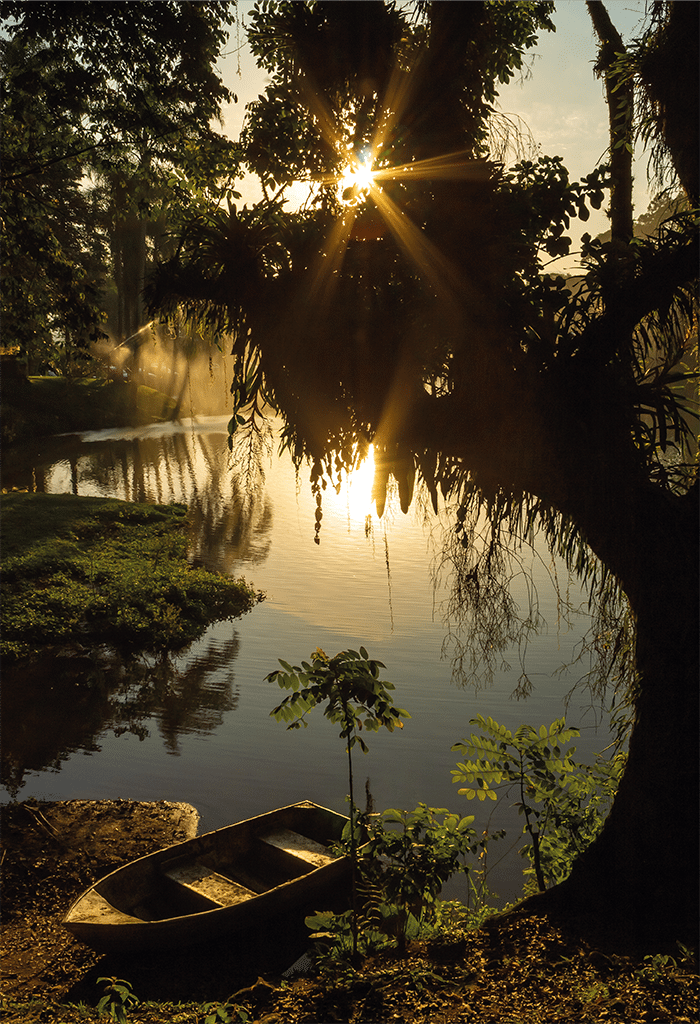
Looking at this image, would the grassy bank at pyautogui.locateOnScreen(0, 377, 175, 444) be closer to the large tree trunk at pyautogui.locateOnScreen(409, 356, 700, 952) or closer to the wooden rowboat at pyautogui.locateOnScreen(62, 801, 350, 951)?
the wooden rowboat at pyautogui.locateOnScreen(62, 801, 350, 951)

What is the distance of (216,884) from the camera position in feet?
28.3

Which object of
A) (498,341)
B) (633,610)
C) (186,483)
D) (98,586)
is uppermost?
(498,341)

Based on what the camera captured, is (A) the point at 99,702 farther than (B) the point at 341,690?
Yes

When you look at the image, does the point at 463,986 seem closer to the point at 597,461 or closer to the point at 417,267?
the point at 597,461

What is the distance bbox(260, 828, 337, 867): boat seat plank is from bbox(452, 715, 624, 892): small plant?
2.79 metres

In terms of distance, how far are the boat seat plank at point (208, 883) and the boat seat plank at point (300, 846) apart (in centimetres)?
75

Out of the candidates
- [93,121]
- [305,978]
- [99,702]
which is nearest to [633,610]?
[305,978]

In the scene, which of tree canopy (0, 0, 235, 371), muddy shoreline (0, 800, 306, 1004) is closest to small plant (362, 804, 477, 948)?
muddy shoreline (0, 800, 306, 1004)

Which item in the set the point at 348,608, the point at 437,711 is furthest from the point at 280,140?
the point at 348,608

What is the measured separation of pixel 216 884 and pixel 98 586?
13.9 metres

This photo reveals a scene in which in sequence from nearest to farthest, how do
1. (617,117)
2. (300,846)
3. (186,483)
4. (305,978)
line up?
(305,978) < (617,117) < (300,846) < (186,483)

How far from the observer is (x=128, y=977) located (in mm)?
7582

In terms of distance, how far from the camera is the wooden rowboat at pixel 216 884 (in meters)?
7.49

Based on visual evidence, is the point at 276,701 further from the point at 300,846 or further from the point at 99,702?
the point at 300,846
